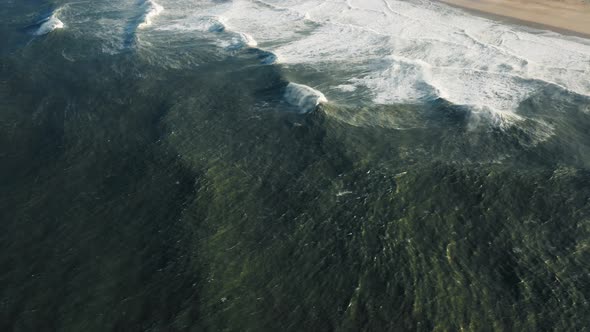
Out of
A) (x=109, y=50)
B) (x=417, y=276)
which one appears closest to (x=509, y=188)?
(x=417, y=276)

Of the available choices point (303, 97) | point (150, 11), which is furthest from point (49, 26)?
point (303, 97)

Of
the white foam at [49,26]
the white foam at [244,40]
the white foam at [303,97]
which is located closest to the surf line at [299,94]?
the white foam at [303,97]

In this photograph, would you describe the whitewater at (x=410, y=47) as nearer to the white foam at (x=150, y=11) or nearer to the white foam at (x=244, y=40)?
the white foam at (x=244, y=40)

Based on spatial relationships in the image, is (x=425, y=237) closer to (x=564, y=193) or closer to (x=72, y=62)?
(x=564, y=193)

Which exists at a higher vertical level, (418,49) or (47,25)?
(418,49)

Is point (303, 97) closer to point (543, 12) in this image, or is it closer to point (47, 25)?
point (47, 25)

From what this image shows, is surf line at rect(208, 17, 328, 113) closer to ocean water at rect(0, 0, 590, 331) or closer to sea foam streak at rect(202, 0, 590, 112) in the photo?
ocean water at rect(0, 0, 590, 331)
